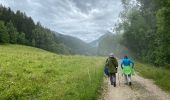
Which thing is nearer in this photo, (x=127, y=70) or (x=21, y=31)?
(x=127, y=70)

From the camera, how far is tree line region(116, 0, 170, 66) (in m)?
49.9

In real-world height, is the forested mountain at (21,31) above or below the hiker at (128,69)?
above

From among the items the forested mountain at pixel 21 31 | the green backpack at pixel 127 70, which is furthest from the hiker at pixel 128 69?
the forested mountain at pixel 21 31

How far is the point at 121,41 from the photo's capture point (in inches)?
3113

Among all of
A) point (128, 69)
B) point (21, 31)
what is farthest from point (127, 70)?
point (21, 31)

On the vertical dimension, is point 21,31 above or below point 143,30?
above

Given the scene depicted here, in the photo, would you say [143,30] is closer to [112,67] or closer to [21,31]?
[112,67]

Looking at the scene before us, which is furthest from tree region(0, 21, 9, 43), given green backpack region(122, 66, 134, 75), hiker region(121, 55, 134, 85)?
green backpack region(122, 66, 134, 75)

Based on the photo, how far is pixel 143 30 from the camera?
61406mm

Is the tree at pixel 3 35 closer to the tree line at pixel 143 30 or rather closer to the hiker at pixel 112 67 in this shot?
the tree line at pixel 143 30

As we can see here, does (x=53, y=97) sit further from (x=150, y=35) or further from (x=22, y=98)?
(x=150, y=35)

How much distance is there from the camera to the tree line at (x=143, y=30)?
49878 mm

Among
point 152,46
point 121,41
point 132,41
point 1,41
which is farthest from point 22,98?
point 1,41

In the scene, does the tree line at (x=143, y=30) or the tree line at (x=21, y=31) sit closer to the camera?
the tree line at (x=143, y=30)
